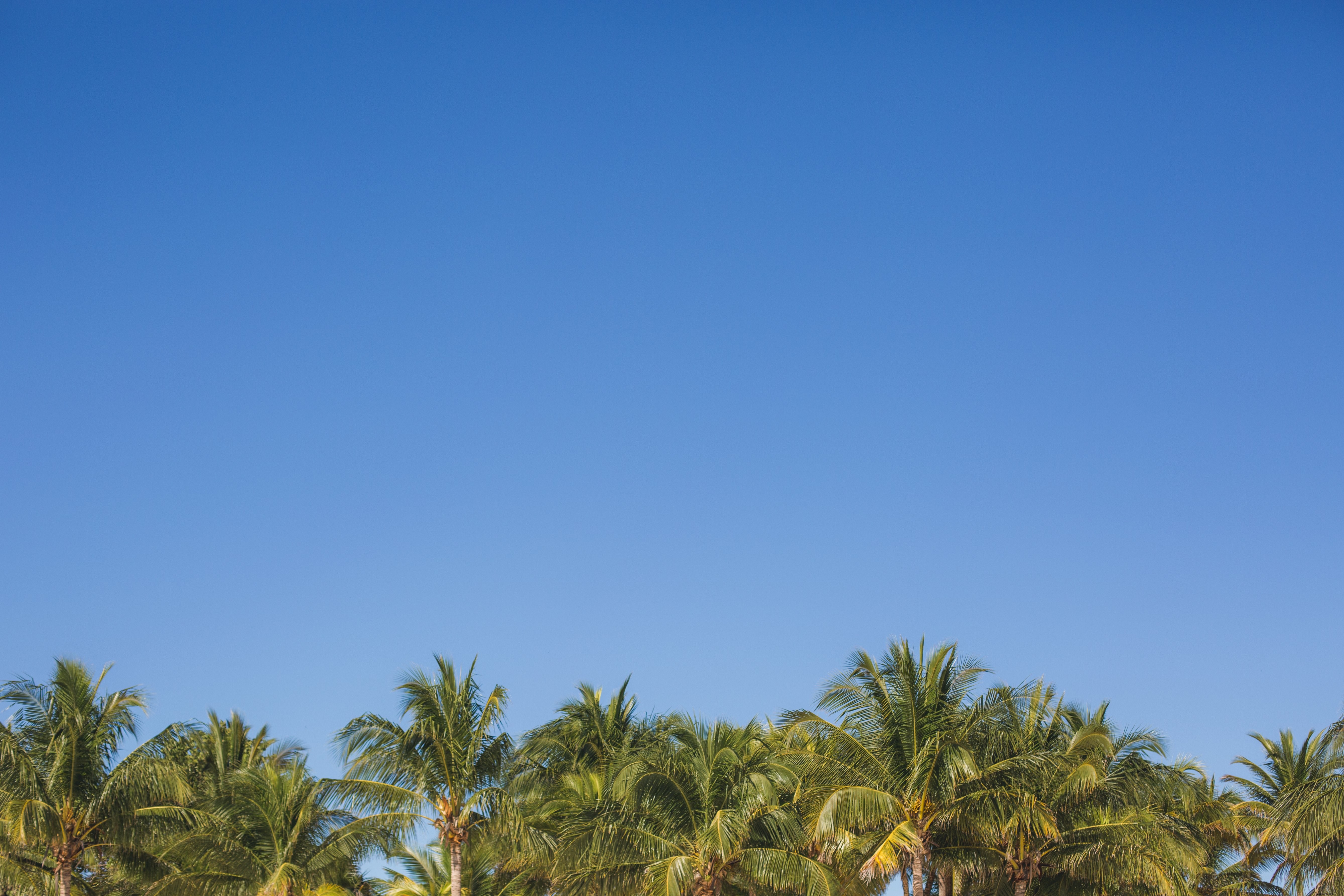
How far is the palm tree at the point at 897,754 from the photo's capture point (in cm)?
3114

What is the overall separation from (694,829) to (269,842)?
1212cm

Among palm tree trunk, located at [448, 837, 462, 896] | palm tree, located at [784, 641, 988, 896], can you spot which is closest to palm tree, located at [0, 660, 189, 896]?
palm tree trunk, located at [448, 837, 462, 896]

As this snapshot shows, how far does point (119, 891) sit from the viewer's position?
38844 millimetres

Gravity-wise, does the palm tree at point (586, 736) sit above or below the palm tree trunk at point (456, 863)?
above

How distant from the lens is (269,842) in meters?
36.0

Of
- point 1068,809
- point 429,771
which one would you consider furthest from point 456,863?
point 1068,809

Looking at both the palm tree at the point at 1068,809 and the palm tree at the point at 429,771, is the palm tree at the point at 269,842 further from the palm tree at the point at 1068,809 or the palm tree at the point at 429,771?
the palm tree at the point at 1068,809

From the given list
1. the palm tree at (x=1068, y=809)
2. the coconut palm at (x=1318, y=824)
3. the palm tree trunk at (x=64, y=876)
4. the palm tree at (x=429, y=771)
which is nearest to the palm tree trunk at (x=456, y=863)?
the palm tree at (x=429, y=771)

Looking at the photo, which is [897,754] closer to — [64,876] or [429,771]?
[429,771]

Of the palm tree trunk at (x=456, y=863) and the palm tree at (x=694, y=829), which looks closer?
the palm tree at (x=694, y=829)

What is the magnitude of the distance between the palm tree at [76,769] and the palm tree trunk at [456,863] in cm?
739

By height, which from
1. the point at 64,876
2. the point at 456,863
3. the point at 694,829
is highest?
the point at 694,829

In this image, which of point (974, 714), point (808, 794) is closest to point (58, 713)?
point (808, 794)

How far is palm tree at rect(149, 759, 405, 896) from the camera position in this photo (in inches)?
1359
